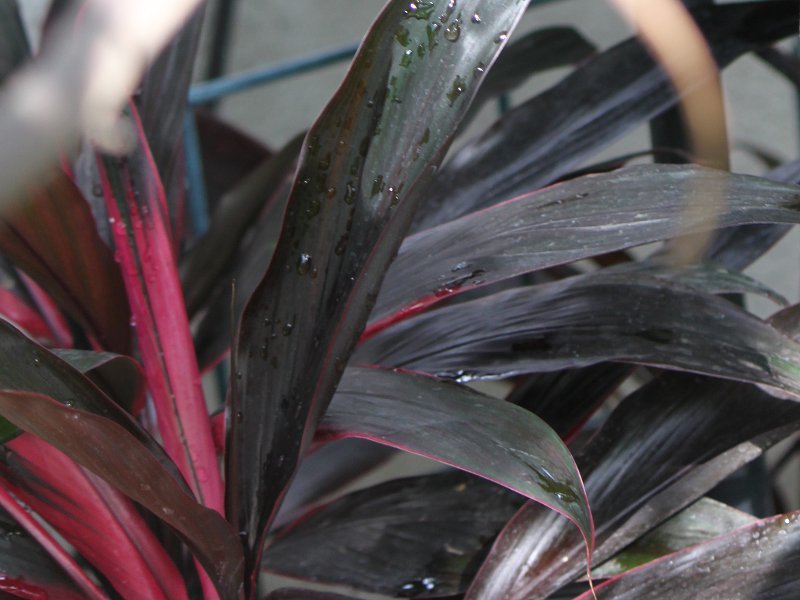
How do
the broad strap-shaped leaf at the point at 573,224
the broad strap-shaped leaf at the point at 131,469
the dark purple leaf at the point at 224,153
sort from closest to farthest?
the broad strap-shaped leaf at the point at 131,469 < the broad strap-shaped leaf at the point at 573,224 < the dark purple leaf at the point at 224,153

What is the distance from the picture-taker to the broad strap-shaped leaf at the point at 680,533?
0.48 m

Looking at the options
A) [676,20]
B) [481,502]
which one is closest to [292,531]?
[481,502]

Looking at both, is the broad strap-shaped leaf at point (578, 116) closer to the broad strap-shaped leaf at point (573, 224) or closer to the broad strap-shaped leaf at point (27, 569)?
the broad strap-shaped leaf at point (573, 224)

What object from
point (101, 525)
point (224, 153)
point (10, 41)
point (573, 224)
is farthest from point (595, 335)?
point (224, 153)

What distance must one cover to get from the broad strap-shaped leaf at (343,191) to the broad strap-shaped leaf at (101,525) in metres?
0.10

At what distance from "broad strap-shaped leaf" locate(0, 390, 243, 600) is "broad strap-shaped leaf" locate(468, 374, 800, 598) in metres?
0.14

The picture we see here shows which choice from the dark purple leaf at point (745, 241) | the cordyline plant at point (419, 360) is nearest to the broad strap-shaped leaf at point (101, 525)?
the cordyline plant at point (419, 360)

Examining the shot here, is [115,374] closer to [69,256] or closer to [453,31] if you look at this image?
[69,256]

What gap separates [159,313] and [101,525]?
134mm

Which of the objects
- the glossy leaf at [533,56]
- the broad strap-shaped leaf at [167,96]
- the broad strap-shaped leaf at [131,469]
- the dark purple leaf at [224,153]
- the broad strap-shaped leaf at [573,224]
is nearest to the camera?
the broad strap-shaped leaf at [131,469]

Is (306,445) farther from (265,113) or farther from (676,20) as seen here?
(265,113)

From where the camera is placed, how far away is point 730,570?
39cm

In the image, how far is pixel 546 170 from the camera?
0.61 m

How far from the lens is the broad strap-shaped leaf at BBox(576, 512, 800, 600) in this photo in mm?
387
